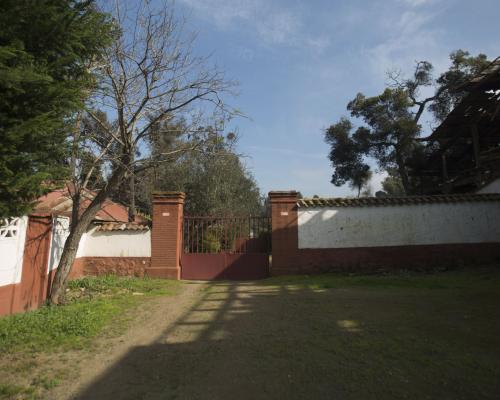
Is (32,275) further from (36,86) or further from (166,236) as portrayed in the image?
(166,236)

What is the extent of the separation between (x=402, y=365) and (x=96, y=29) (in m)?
5.23

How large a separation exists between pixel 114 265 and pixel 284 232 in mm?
5350

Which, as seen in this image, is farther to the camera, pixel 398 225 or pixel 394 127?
pixel 394 127

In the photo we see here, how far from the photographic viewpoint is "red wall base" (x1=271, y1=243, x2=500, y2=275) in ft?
34.7

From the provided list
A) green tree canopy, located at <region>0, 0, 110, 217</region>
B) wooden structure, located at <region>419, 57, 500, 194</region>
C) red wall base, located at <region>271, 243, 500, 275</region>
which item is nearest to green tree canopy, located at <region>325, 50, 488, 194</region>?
wooden structure, located at <region>419, 57, 500, 194</region>

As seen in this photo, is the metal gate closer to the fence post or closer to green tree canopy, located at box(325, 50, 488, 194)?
the fence post

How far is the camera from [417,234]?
1077 cm

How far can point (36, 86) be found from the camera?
12.2 feet

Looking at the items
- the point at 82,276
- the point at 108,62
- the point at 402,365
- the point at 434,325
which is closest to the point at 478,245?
the point at 434,325

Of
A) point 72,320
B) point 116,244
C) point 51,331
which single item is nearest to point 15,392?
point 51,331

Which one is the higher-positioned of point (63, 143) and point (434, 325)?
point (63, 143)

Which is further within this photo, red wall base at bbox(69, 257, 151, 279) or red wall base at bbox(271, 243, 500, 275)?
red wall base at bbox(69, 257, 151, 279)

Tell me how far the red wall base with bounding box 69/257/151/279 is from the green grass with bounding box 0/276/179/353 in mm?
2088

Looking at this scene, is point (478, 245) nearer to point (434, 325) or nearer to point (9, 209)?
point (434, 325)
